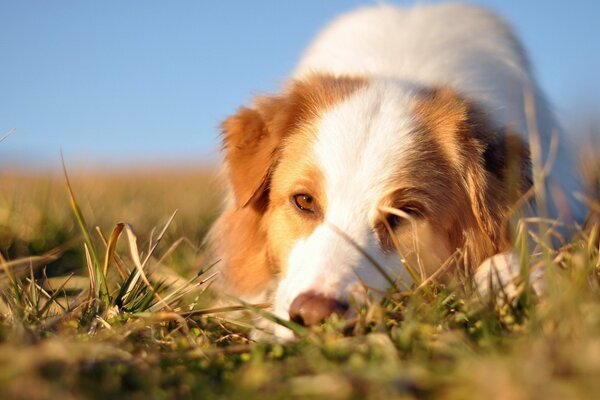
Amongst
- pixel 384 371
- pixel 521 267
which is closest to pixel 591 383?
pixel 384 371

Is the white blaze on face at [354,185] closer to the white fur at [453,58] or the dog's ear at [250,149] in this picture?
the dog's ear at [250,149]

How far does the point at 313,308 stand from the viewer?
2352 millimetres

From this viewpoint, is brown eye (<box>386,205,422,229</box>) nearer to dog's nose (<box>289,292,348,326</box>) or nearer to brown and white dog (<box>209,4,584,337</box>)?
brown and white dog (<box>209,4,584,337</box>)

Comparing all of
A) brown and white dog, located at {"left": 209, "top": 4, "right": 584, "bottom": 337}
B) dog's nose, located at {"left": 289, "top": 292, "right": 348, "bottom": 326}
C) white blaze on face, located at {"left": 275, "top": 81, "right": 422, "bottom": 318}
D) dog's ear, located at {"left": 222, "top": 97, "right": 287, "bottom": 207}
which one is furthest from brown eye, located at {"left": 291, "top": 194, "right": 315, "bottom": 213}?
dog's nose, located at {"left": 289, "top": 292, "right": 348, "bottom": 326}

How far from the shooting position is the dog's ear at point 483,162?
3.22 metres

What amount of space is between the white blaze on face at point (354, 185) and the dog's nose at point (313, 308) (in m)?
0.10

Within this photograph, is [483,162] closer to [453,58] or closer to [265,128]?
[265,128]

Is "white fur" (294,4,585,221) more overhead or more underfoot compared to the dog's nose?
more overhead

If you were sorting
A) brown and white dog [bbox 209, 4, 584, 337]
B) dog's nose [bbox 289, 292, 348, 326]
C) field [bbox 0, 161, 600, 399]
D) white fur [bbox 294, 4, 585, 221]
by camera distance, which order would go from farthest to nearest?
white fur [bbox 294, 4, 585, 221]
brown and white dog [bbox 209, 4, 584, 337]
dog's nose [bbox 289, 292, 348, 326]
field [bbox 0, 161, 600, 399]

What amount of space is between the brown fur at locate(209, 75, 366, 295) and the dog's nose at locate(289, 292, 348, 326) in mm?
833

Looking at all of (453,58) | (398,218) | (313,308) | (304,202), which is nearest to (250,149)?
(304,202)

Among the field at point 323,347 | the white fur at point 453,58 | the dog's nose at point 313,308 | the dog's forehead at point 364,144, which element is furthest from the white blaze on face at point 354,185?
the white fur at point 453,58

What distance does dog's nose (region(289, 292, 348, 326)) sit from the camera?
7.67ft

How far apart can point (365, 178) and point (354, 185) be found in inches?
2.4
